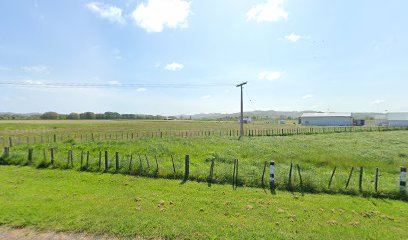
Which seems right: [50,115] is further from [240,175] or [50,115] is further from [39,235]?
[39,235]

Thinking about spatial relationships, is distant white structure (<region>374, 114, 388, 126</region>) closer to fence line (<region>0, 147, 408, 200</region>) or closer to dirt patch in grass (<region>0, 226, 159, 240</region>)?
fence line (<region>0, 147, 408, 200</region>)

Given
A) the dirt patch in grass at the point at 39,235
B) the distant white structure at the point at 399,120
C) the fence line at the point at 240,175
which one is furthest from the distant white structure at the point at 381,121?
the dirt patch in grass at the point at 39,235

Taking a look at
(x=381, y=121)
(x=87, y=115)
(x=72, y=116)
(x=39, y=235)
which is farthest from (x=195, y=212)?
(x=72, y=116)

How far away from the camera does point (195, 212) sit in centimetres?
643

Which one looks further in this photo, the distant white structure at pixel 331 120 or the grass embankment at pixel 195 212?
the distant white structure at pixel 331 120

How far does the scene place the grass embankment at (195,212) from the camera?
17.7 feet

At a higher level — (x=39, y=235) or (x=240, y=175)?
(x=240, y=175)

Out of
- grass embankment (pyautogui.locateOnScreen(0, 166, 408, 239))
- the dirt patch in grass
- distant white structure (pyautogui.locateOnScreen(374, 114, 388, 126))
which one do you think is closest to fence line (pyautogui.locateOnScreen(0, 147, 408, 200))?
grass embankment (pyautogui.locateOnScreen(0, 166, 408, 239))

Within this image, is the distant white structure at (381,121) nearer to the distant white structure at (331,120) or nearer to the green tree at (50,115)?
the distant white structure at (331,120)

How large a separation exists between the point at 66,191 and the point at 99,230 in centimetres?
388

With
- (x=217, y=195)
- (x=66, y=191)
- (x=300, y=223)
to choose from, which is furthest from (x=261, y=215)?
(x=66, y=191)

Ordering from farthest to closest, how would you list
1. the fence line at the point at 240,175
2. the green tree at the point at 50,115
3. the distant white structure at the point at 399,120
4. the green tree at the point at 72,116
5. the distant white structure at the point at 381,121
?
1. the green tree at the point at 72,116
2. the green tree at the point at 50,115
3. the distant white structure at the point at 381,121
4. the distant white structure at the point at 399,120
5. the fence line at the point at 240,175

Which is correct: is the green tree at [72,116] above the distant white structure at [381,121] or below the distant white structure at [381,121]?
above

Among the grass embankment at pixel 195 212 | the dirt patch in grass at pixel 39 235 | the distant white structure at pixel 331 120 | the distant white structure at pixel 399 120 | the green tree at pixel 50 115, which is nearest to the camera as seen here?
the dirt patch in grass at pixel 39 235
